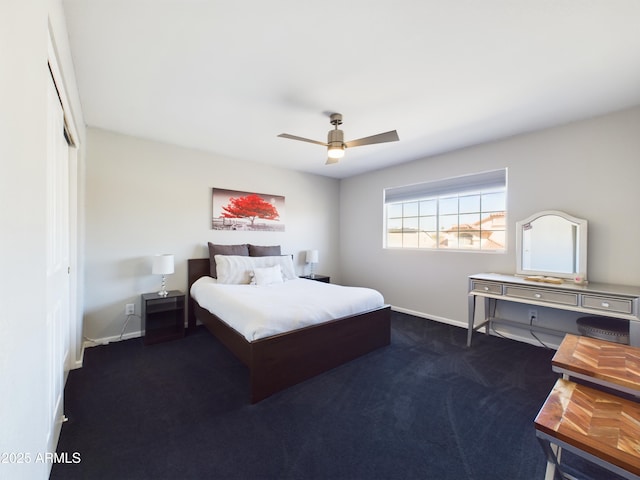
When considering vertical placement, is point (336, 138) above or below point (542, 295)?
above

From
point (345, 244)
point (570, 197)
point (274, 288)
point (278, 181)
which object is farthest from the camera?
point (345, 244)

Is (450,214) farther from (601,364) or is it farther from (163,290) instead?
(163,290)

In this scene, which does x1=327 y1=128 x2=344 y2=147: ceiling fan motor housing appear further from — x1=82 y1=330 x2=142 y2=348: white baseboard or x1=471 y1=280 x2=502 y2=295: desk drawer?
x1=82 y1=330 x2=142 y2=348: white baseboard

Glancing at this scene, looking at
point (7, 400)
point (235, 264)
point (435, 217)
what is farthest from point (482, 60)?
point (235, 264)

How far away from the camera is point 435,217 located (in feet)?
13.8

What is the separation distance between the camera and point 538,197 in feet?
10.4

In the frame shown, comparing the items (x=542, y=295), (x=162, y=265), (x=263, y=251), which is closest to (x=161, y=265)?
(x=162, y=265)

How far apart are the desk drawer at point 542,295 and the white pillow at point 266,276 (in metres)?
2.75

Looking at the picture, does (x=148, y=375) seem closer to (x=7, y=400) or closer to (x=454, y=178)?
(x=7, y=400)

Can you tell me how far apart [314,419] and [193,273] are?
8.81ft

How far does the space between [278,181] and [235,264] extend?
1759 mm

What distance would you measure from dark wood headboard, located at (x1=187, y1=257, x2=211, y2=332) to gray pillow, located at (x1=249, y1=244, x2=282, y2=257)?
652 millimetres

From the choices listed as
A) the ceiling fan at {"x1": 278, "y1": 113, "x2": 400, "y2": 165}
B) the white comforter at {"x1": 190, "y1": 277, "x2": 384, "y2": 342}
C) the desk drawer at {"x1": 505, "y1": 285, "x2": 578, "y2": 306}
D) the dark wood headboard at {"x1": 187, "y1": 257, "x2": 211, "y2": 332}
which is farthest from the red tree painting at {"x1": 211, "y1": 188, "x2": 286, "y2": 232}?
the desk drawer at {"x1": 505, "y1": 285, "x2": 578, "y2": 306}

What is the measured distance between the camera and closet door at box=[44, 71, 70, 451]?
1540mm
